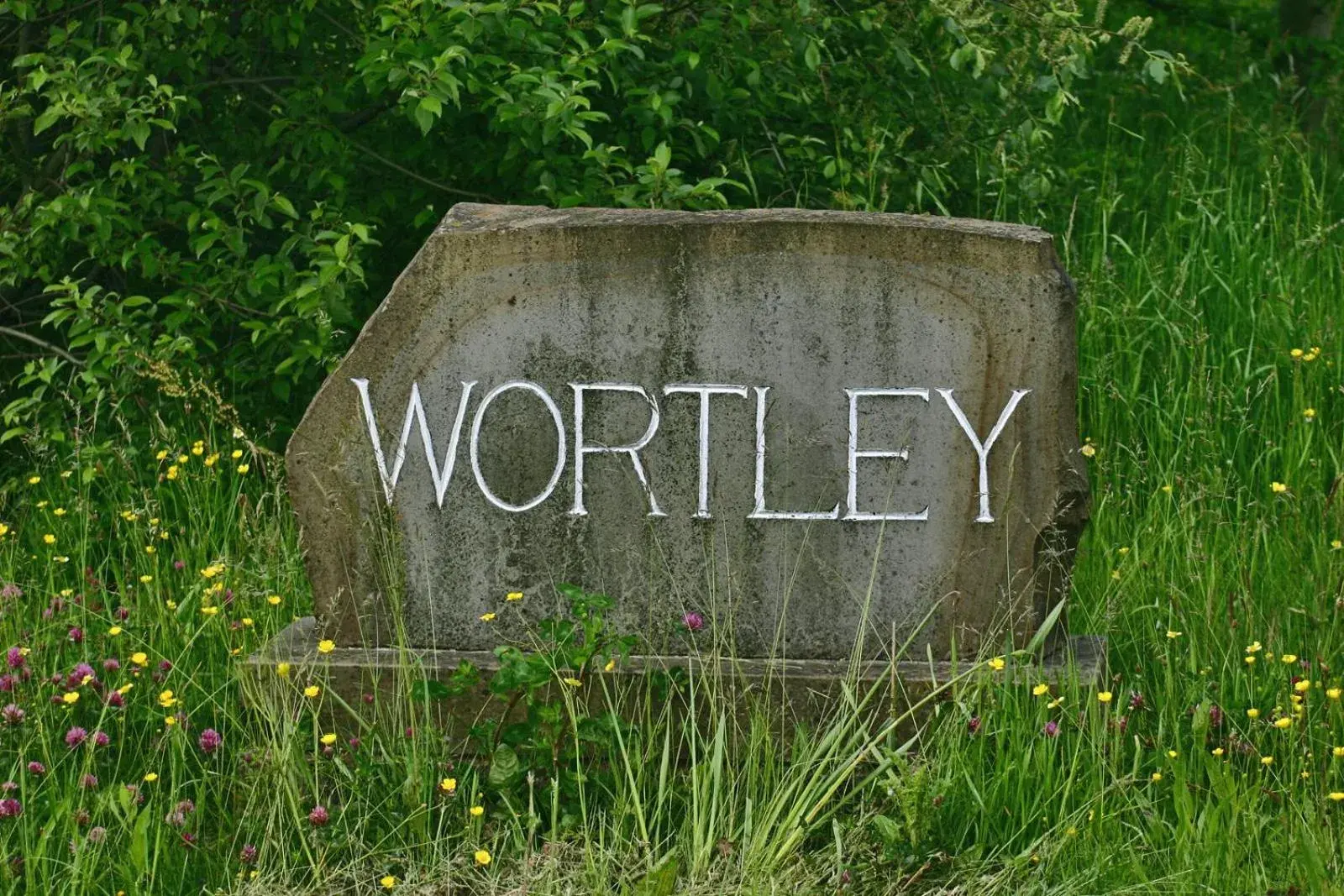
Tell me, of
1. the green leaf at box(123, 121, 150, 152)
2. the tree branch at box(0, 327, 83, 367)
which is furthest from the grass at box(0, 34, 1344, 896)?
the green leaf at box(123, 121, 150, 152)

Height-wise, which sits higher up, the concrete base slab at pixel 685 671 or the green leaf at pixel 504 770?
the concrete base slab at pixel 685 671

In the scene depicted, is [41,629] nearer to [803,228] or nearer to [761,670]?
[761,670]

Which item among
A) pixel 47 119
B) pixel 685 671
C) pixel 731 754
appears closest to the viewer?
pixel 731 754

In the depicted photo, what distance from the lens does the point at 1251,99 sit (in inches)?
303

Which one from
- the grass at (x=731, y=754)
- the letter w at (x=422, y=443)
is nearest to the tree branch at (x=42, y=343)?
the grass at (x=731, y=754)

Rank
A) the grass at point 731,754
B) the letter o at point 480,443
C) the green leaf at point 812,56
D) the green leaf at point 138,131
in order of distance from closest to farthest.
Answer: the grass at point 731,754 → the letter o at point 480,443 → the green leaf at point 138,131 → the green leaf at point 812,56

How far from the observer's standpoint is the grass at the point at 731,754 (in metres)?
2.89

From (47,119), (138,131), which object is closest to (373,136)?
(138,131)

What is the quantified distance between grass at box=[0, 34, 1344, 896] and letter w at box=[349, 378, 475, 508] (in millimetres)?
431

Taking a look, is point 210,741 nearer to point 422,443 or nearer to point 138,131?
point 422,443

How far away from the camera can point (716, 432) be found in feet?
11.0

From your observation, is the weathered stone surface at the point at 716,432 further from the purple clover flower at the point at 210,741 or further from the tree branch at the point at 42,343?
the tree branch at the point at 42,343

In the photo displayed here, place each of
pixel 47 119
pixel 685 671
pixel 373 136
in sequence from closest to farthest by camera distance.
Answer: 1. pixel 685 671
2. pixel 47 119
3. pixel 373 136

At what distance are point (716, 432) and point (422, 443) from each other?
1.91ft
